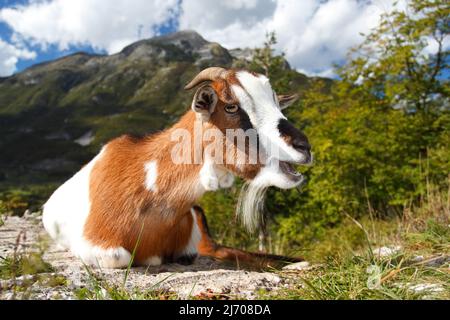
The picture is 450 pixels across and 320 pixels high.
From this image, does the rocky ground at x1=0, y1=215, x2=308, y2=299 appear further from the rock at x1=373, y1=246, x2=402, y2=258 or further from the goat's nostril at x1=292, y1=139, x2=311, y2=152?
the goat's nostril at x1=292, y1=139, x2=311, y2=152

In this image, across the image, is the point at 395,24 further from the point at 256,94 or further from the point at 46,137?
the point at 46,137

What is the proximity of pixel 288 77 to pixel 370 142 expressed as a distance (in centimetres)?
311

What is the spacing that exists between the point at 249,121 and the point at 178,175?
2.87 feet

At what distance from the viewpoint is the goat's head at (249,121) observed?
3.62 m

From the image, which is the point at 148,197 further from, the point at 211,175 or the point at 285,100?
the point at 285,100

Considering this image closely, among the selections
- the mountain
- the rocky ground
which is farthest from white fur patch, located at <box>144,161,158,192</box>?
the mountain

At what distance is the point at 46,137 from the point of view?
145625mm

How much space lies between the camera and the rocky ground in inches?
98.9

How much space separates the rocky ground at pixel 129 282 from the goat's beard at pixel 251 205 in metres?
0.65

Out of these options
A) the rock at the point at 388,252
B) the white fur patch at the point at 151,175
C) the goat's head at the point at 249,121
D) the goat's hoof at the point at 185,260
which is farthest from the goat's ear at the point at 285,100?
the goat's hoof at the point at 185,260

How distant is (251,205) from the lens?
4.18 metres
